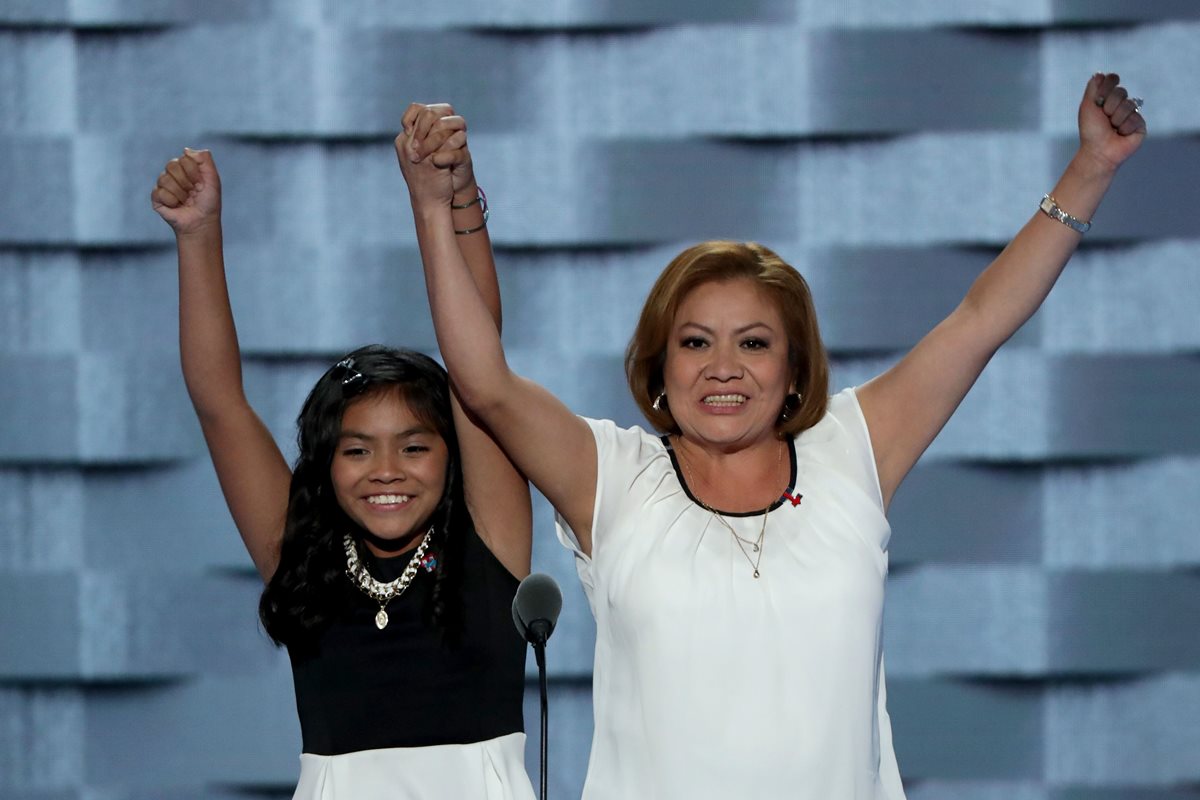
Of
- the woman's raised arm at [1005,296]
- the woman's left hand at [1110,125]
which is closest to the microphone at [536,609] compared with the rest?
the woman's raised arm at [1005,296]

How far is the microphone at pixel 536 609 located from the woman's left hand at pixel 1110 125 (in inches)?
34.3

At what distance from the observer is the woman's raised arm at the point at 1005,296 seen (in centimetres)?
183

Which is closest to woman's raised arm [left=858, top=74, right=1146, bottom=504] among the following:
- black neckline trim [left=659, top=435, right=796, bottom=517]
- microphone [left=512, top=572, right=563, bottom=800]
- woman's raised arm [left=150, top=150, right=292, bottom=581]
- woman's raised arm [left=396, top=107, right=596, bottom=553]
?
black neckline trim [left=659, top=435, right=796, bottom=517]

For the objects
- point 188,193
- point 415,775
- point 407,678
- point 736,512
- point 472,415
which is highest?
point 188,193

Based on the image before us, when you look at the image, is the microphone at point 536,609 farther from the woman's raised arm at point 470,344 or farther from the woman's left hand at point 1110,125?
the woman's left hand at point 1110,125

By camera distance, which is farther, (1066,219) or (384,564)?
(384,564)

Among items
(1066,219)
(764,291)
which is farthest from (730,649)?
(1066,219)

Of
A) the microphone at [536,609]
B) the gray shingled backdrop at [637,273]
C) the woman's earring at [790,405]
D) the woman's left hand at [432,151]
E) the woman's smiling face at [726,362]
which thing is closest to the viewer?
the microphone at [536,609]

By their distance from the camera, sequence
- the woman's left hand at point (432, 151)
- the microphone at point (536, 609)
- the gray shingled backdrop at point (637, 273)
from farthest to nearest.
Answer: the gray shingled backdrop at point (637, 273), the woman's left hand at point (432, 151), the microphone at point (536, 609)

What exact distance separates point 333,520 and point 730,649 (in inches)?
23.6

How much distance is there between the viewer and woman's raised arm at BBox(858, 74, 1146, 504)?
1.83m

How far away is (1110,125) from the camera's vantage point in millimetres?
1841

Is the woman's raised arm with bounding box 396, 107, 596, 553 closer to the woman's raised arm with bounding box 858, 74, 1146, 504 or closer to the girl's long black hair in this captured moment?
the girl's long black hair

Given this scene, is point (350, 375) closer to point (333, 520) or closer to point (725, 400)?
point (333, 520)
